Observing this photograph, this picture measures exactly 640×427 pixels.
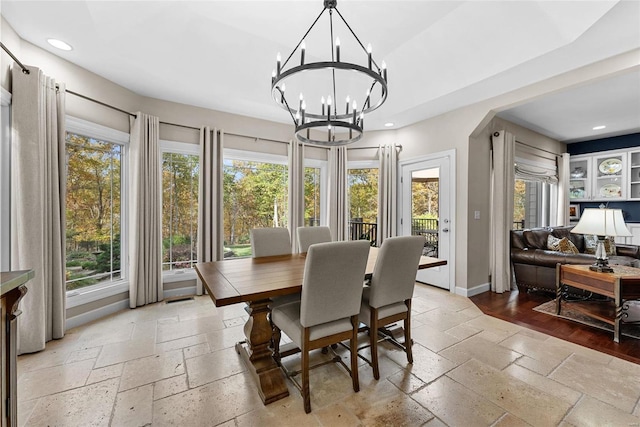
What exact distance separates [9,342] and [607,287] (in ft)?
14.1

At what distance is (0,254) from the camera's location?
223cm

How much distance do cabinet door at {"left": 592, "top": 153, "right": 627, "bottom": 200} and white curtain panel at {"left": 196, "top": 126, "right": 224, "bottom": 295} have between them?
7562 mm

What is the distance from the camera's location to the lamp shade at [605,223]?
2.67 metres

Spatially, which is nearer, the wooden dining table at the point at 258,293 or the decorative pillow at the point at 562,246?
the wooden dining table at the point at 258,293

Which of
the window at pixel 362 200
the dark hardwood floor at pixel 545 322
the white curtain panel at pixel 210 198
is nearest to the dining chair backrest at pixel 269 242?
the white curtain panel at pixel 210 198

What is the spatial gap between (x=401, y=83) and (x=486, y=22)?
1134mm

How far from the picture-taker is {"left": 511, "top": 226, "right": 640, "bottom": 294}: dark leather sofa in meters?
3.56

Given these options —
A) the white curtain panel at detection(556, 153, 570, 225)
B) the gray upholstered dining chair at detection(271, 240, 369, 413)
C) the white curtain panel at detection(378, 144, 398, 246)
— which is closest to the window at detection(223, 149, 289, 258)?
the white curtain panel at detection(378, 144, 398, 246)

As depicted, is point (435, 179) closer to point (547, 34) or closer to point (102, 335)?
point (547, 34)

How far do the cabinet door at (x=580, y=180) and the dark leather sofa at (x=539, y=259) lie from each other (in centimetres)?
206

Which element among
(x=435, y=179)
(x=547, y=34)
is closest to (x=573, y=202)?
(x=435, y=179)

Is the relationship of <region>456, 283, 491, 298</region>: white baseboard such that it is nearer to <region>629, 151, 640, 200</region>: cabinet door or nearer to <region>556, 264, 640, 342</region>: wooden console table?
<region>556, 264, 640, 342</region>: wooden console table

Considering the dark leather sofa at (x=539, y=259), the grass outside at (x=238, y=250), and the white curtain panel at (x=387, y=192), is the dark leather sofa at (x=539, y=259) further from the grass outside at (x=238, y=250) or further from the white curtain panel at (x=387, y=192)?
the grass outside at (x=238, y=250)

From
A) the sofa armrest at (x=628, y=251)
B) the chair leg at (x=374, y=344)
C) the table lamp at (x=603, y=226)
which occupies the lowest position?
the chair leg at (x=374, y=344)
